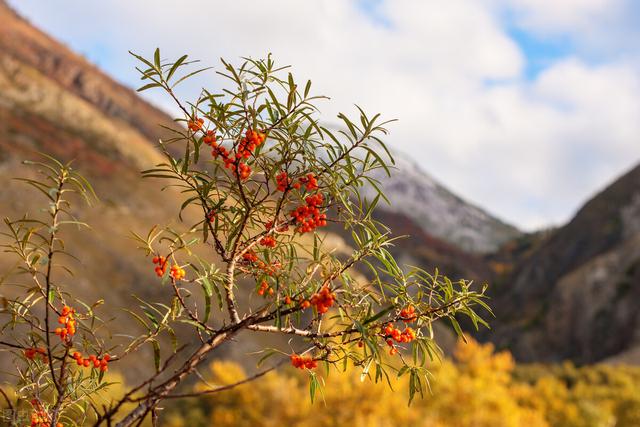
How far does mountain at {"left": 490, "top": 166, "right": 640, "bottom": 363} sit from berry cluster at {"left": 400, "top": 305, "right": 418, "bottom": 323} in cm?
5685

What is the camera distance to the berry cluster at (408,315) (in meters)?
2.34

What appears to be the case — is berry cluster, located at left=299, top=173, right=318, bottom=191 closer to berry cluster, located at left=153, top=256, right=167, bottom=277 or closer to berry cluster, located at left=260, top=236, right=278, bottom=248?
berry cluster, located at left=260, top=236, right=278, bottom=248

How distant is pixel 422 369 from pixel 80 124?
67615mm

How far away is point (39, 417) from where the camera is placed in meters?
2.19

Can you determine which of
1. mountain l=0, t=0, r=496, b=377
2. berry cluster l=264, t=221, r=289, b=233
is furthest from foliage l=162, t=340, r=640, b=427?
berry cluster l=264, t=221, r=289, b=233

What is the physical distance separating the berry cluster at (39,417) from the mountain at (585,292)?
57719 mm

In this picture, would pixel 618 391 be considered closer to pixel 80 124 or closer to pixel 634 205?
pixel 80 124

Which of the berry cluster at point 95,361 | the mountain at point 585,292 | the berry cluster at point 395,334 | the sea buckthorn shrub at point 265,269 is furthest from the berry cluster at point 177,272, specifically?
the mountain at point 585,292

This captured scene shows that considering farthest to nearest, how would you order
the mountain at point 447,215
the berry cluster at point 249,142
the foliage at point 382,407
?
1. the mountain at point 447,215
2. the foliage at point 382,407
3. the berry cluster at point 249,142

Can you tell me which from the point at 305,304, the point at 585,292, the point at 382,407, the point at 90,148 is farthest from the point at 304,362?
the point at 585,292

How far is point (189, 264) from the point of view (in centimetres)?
218

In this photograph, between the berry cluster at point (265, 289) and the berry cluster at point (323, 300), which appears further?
the berry cluster at point (265, 289)

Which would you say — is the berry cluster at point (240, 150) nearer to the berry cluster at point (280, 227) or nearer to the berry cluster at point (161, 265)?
the berry cluster at point (280, 227)

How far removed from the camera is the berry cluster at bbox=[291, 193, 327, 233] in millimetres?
2273
